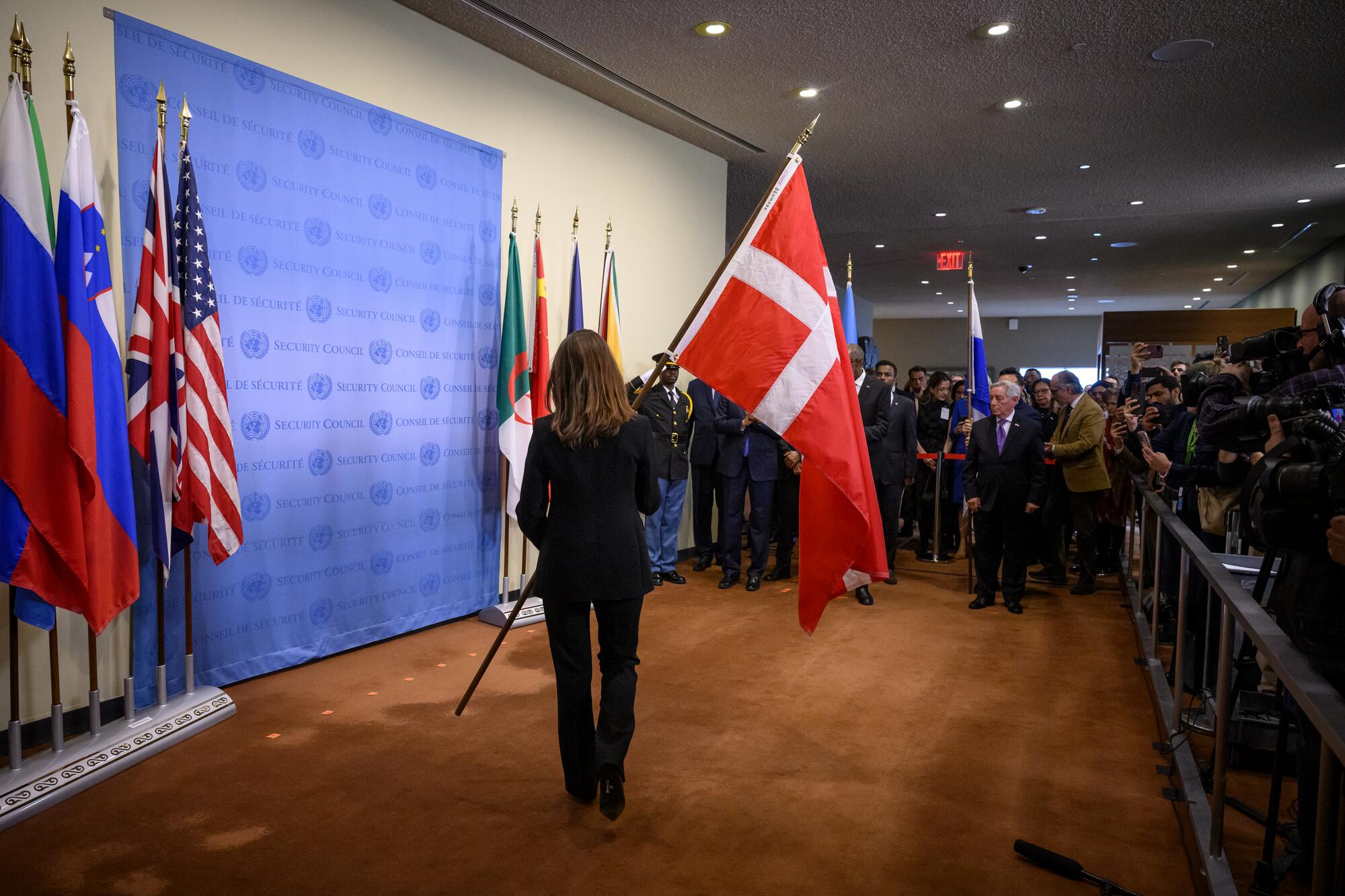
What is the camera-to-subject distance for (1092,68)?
5.24 meters

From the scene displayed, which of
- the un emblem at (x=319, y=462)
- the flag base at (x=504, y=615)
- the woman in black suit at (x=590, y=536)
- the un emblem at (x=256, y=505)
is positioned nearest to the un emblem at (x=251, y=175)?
the un emblem at (x=319, y=462)

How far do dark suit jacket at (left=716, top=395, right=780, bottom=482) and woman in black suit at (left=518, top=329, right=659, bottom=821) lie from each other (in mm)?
3297

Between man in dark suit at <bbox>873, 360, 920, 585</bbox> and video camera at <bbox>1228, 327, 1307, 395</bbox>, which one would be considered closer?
video camera at <bbox>1228, 327, 1307, 395</bbox>

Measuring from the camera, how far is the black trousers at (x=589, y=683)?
2625 mm

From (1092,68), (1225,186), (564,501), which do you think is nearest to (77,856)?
(564,501)

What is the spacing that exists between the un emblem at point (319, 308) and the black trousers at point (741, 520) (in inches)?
119

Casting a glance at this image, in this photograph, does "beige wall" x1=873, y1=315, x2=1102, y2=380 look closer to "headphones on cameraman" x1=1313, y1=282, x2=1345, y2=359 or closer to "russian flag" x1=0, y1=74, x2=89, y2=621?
"headphones on cameraman" x1=1313, y1=282, x2=1345, y2=359

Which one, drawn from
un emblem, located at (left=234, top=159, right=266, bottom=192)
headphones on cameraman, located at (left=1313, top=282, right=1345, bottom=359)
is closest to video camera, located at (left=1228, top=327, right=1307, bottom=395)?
headphones on cameraman, located at (left=1313, top=282, right=1345, bottom=359)

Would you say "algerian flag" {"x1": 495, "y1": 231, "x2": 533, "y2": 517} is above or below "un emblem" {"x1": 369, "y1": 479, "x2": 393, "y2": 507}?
above

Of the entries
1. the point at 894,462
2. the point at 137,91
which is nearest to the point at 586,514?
the point at 137,91

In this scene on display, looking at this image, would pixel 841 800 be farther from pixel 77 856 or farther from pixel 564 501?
pixel 77 856

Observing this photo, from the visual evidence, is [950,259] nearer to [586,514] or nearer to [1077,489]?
[1077,489]

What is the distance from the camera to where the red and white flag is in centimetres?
249

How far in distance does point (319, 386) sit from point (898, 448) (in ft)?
12.8
